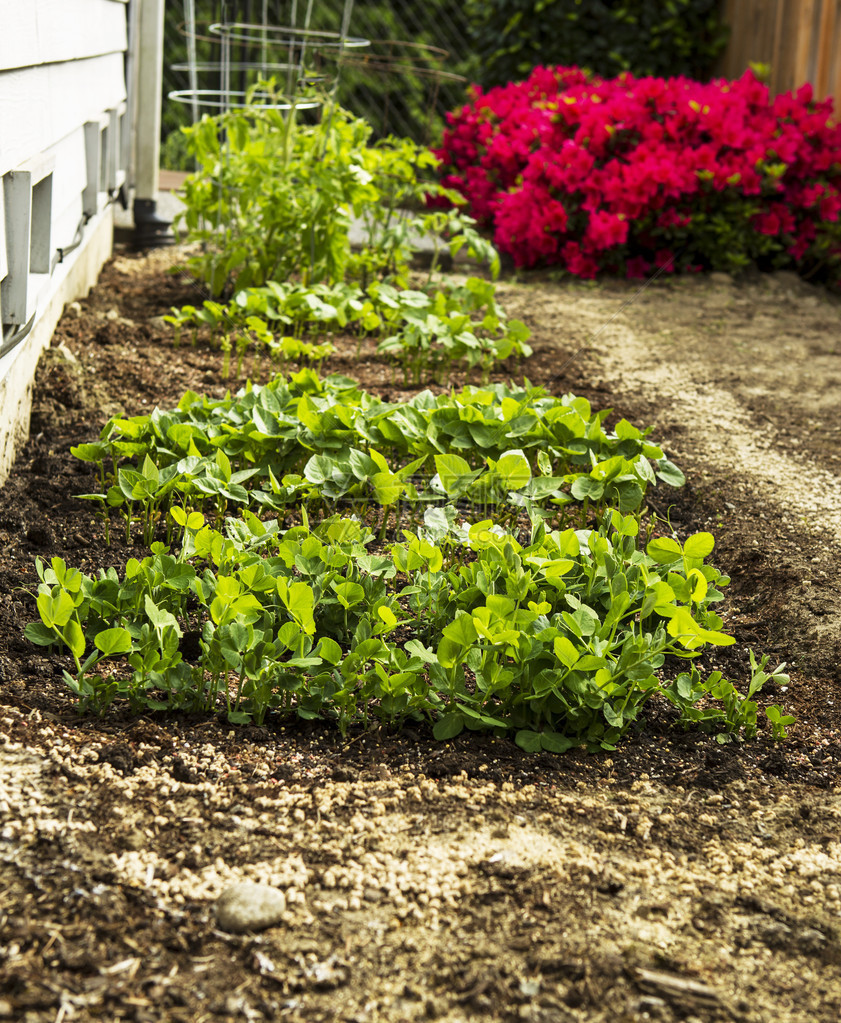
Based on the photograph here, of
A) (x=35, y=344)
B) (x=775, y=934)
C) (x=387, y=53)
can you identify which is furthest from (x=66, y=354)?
(x=387, y=53)

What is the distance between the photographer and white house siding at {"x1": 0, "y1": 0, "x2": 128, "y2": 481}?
7.73 feet

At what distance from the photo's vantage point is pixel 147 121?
5.39 meters

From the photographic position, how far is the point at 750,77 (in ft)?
18.3

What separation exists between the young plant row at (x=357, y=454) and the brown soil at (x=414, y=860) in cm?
25

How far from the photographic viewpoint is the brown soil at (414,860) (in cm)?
114

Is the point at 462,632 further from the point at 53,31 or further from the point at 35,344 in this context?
the point at 53,31

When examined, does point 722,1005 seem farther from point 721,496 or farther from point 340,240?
point 340,240

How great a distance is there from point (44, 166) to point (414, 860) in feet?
7.10

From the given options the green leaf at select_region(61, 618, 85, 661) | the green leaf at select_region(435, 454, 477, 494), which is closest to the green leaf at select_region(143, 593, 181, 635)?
the green leaf at select_region(61, 618, 85, 661)

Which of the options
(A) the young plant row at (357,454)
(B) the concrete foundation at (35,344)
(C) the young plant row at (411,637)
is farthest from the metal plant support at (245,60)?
(C) the young plant row at (411,637)

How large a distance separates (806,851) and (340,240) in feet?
9.75

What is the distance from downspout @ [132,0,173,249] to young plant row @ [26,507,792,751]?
3.80 metres

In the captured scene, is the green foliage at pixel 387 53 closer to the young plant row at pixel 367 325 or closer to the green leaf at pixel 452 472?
the young plant row at pixel 367 325

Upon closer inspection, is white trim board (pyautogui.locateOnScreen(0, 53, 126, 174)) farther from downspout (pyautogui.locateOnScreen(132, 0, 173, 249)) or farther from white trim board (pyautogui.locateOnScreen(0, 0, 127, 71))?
downspout (pyautogui.locateOnScreen(132, 0, 173, 249))
